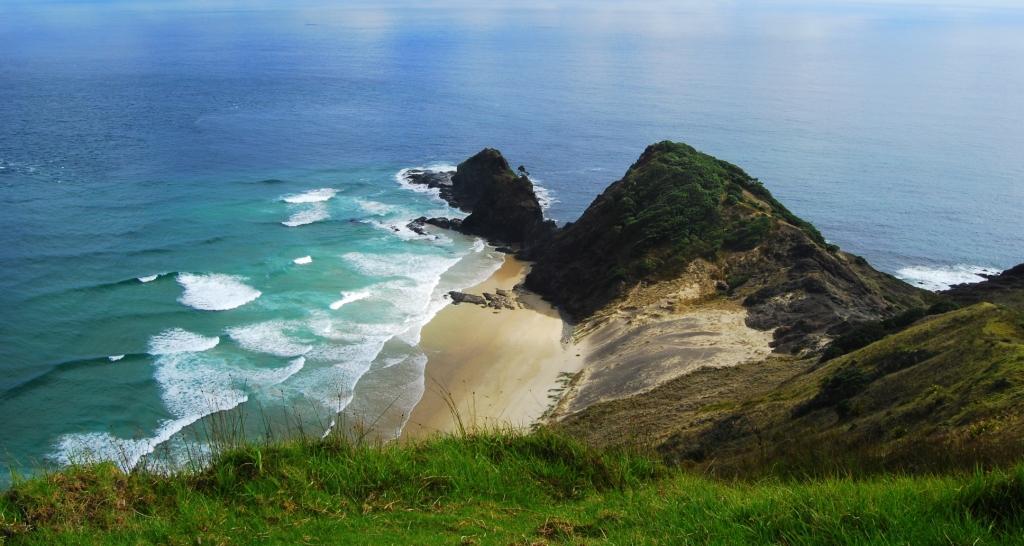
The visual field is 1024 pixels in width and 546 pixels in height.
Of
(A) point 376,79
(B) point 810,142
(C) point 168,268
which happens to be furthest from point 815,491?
(A) point 376,79

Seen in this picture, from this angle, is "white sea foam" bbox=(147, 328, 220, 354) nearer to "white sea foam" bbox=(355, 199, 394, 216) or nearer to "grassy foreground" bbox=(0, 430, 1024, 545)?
"white sea foam" bbox=(355, 199, 394, 216)

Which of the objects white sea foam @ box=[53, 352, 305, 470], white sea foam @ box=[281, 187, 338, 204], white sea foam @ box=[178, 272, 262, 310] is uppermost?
→ white sea foam @ box=[281, 187, 338, 204]

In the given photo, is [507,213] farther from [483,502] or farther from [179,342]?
[483,502]

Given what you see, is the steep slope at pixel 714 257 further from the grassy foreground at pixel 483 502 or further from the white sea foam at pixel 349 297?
the grassy foreground at pixel 483 502

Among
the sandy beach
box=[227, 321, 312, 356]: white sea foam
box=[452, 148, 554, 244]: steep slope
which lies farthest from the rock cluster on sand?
box=[452, 148, 554, 244]: steep slope

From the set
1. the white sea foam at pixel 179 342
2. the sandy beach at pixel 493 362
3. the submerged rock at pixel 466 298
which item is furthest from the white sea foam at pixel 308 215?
the white sea foam at pixel 179 342

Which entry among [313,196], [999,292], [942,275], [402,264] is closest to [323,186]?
[313,196]

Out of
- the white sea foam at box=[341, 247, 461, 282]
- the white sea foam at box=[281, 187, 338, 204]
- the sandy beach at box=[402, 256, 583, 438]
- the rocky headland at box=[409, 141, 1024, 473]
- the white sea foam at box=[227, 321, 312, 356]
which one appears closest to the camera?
the rocky headland at box=[409, 141, 1024, 473]
